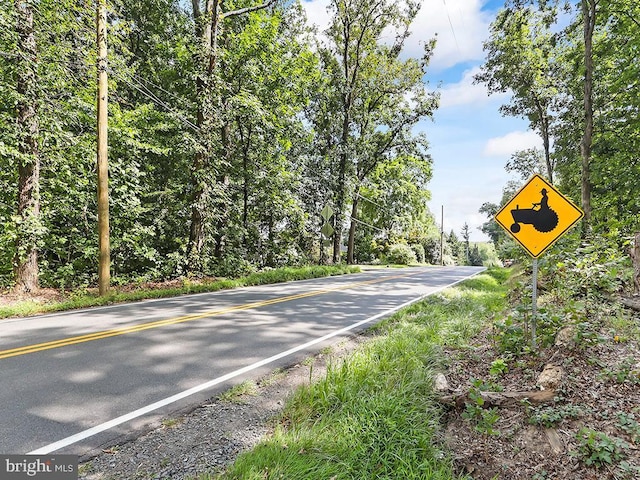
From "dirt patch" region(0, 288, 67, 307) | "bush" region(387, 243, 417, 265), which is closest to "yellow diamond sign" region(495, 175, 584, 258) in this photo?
"dirt patch" region(0, 288, 67, 307)

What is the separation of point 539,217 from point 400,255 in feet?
90.3

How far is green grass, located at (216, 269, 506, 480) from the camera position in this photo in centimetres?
222

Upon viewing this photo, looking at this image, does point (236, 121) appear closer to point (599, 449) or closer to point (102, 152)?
point (102, 152)

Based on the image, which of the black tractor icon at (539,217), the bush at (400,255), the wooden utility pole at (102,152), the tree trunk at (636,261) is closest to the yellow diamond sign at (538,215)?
the black tractor icon at (539,217)

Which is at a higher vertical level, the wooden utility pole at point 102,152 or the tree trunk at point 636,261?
the wooden utility pole at point 102,152

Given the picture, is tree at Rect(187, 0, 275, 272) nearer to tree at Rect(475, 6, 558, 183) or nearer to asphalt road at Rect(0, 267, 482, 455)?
asphalt road at Rect(0, 267, 482, 455)

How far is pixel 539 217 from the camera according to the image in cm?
408

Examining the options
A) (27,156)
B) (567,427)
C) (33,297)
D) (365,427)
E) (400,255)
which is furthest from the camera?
(400,255)

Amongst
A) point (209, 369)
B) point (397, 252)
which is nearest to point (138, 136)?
point (209, 369)

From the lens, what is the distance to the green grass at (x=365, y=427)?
222 centimetres

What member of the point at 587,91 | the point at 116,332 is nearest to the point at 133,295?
the point at 116,332

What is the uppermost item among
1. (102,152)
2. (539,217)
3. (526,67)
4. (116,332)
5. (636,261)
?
(526,67)

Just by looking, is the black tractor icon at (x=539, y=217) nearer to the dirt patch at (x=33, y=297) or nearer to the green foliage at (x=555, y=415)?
the green foliage at (x=555, y=415)

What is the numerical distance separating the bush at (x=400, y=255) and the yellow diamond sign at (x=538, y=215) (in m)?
27.4
